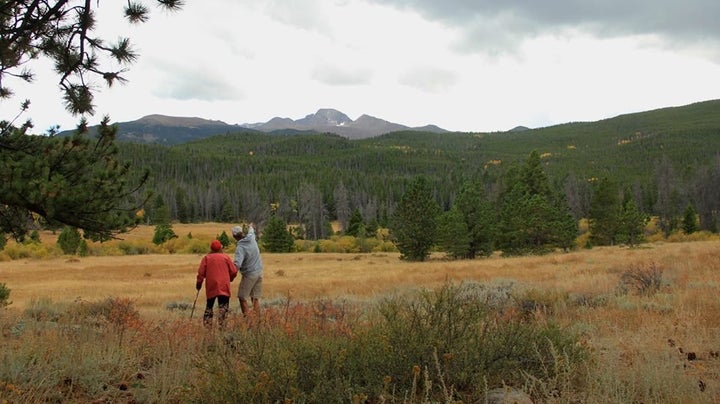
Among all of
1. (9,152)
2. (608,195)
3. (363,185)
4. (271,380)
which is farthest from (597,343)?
(363,185)

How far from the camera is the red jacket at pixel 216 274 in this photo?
29.5 ft

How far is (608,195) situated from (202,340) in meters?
53.2

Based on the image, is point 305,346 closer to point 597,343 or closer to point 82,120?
point 597,343

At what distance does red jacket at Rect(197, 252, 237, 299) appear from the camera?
8.98 m

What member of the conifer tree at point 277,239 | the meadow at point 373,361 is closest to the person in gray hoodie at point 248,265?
the meadow at point 373,361

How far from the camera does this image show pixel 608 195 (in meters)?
51.5

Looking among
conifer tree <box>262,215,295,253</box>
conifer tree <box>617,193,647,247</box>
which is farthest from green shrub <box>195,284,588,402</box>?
conifer tree <box>262,215,295,253</box>

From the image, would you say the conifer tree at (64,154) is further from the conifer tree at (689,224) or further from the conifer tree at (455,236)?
the conifer tree at (689,224)

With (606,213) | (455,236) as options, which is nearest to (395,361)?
(455,236)

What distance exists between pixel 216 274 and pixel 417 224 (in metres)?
35.5

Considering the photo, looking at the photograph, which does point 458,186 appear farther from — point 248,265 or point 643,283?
point 248,265

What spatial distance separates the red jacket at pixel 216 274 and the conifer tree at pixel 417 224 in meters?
34.8

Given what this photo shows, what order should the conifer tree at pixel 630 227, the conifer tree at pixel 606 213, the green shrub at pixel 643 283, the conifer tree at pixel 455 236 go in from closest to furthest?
the green shrub at pixel 643 283 → the conifer tree at pixel 455 236 → the conifer tree at pixel 606 213 → the conifer tree at pixel 630 227

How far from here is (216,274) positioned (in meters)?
9.05
